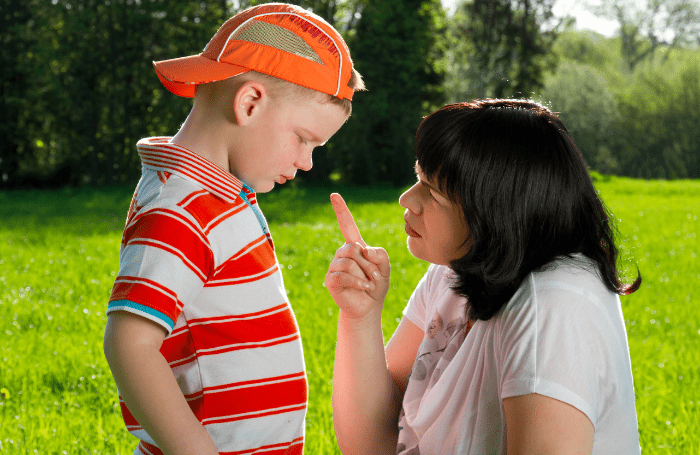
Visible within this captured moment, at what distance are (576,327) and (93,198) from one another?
13849 millimetres

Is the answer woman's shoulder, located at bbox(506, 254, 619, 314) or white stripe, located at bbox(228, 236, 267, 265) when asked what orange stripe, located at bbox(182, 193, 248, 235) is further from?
woman's shoulder, located at bbox(506, 254, 619, 314)

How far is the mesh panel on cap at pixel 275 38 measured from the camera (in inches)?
62.8

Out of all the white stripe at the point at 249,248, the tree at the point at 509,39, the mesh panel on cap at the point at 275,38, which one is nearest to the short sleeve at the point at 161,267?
the white stripe at the point at 249,248

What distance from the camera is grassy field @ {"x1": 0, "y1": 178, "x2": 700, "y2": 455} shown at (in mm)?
2855

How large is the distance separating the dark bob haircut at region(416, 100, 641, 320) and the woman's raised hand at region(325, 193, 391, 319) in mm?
276

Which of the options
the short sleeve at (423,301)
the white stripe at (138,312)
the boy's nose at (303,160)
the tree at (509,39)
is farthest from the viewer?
the tree at (509,39)

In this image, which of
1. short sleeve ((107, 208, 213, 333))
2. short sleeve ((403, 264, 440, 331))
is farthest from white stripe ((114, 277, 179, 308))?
short sleeve ((403, 264, 440, 331))

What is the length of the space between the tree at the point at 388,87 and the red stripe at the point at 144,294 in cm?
1783

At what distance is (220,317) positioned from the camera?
4.86 feet

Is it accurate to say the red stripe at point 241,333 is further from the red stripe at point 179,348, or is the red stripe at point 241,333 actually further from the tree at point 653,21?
the tree at point 653,21

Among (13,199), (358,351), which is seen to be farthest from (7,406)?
(13,199)

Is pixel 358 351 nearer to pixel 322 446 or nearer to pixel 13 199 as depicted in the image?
pixel 322 446

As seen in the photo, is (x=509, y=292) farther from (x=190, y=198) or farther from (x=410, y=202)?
(x=190, y=198)

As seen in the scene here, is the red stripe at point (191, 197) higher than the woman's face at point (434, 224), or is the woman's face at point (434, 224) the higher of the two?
the red stripe at point (191, 197)
